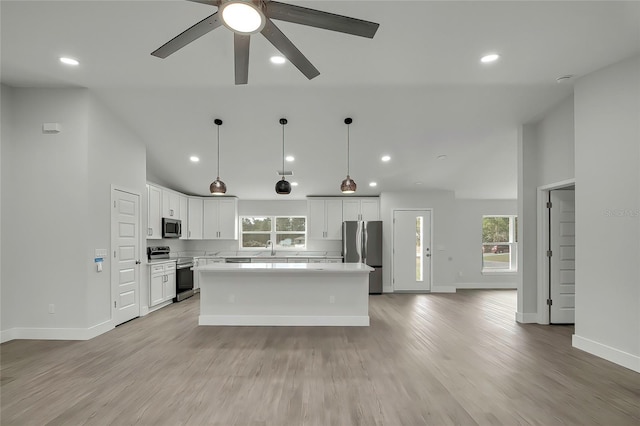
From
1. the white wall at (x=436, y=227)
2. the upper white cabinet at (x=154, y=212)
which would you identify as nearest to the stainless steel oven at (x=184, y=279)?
the upper white cabinet at (x=154, y=212)

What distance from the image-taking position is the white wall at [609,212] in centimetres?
316

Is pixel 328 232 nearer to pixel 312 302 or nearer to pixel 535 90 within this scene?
pixel 312 302

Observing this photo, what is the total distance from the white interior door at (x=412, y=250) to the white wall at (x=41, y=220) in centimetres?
596

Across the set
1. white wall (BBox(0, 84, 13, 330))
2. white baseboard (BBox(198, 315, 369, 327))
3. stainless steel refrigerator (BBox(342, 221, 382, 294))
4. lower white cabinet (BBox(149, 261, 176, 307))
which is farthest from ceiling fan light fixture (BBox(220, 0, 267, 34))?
stainless steel refrigerator (BBox(342, 221, 382, 294))

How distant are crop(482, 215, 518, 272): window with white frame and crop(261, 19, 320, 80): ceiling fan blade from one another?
290 inches

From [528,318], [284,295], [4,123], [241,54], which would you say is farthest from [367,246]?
[4,123]

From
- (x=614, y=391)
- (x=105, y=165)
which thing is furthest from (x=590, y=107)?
(x=105, y=165)

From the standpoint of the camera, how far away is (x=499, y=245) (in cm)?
812

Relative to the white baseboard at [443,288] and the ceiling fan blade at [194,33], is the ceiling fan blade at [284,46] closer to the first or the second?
the ceiling fan blade at [194,33]

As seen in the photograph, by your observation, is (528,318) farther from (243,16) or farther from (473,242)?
(243,16)

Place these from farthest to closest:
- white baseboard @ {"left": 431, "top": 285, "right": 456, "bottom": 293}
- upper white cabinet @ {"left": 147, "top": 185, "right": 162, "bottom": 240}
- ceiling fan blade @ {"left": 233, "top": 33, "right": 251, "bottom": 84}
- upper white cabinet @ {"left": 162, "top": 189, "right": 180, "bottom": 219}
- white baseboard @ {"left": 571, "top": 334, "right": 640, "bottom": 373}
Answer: white baseboard @ {"left": 431, "top": 285, "right": 456, "bottom": 293}, upper white cabinet @ {"left": 162, "top": 189, "right": 180, "bottom": 219}, upper white cabinet @ {"left": 147, "top": 185, "right": 162, "bottom": 240}, white baseboard @ {"left": 571, "top": 334, "right": 640, "bottom": 373}, ceiling fan blade @ {"left": 233, "top": 33, "right": 251, "bottom": 84}

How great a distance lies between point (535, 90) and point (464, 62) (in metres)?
1.34

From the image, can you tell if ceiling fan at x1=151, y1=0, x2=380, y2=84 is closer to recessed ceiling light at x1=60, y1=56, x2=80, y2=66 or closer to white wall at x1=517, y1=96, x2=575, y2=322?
recessed ceiling light at x1=60, y1=56, x2=80, y2=66

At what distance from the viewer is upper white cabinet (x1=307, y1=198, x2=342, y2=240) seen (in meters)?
7.87
